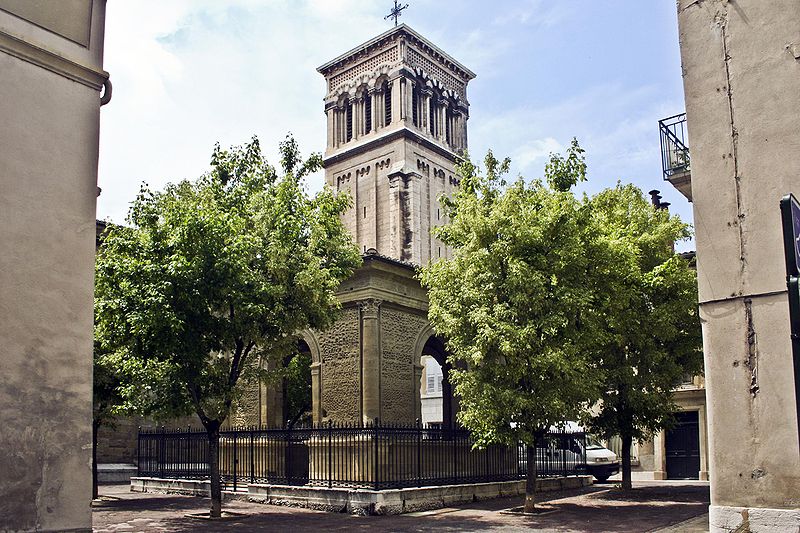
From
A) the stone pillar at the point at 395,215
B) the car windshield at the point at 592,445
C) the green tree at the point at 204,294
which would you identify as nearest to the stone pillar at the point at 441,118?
the stone pillar at the point at 395,215

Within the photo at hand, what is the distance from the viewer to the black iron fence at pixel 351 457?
1970 cm

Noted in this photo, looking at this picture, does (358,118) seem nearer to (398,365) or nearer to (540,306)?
(398,365)

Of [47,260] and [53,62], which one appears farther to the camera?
[53,62]

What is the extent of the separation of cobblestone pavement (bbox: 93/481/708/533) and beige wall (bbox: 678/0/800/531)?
4.64 meters

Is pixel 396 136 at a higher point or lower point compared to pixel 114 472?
higher

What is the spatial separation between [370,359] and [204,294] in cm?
881

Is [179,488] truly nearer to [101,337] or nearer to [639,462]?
[101,337]

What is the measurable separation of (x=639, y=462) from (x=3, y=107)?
1240 inches

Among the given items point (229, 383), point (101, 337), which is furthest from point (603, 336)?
point (101, 337)

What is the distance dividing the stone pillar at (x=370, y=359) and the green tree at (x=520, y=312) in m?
5.21

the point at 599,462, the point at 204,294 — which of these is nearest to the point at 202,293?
the point at 204,294

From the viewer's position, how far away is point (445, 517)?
17797 millimetres

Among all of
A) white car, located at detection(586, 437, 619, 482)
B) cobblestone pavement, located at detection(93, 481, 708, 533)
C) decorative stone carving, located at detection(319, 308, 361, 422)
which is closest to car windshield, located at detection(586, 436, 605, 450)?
white car, located at detection(586, 437, 619, 482)

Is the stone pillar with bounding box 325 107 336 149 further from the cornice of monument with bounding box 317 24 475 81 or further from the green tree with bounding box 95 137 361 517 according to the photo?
the green tree with bounding box 95 137 361 517
